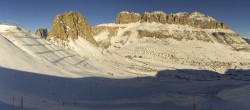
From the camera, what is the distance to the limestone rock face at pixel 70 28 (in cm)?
10781

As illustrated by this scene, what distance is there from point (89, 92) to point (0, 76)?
30.6 ft

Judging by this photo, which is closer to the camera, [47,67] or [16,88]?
[16,88]

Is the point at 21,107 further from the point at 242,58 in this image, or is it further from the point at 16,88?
the point at 242,58

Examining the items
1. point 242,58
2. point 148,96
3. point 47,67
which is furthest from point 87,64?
point 242,58

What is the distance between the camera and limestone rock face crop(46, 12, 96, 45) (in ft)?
354

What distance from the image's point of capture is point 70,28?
4513 inches

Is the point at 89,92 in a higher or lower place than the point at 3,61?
lower

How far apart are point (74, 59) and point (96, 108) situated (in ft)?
145

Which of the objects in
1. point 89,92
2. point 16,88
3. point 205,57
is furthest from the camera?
point 205,57

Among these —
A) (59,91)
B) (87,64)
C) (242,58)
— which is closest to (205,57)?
(242,58)

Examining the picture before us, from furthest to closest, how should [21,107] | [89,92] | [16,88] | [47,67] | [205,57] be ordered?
[205,57]
[47,67]
[89,92]
[16,88]
[21,107]

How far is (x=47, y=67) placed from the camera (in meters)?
48.7

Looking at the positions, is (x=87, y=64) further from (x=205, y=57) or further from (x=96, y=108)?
(x=205, y=57)

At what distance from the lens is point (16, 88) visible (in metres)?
31.1
